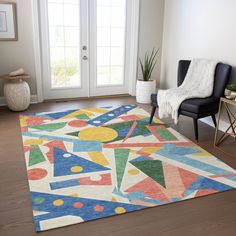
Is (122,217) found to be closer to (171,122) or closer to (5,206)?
(5,206)

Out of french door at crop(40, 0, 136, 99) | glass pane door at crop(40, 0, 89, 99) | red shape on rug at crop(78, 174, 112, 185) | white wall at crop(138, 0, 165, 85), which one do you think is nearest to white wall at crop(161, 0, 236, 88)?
white wall at crop(138, 0, 165, 85)

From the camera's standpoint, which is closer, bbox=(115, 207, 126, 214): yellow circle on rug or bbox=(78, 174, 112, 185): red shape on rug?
bbox=(115, 207, 126, 214): yellow circle on rug

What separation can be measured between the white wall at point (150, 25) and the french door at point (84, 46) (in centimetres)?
22

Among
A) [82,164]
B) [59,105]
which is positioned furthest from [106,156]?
[59,105]

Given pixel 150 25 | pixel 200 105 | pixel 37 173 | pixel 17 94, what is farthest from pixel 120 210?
pixel 150 25

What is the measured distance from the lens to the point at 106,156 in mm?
2938

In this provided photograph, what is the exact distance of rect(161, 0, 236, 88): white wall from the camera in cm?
353

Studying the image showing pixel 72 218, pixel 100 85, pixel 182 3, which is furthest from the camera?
pixel 100 85

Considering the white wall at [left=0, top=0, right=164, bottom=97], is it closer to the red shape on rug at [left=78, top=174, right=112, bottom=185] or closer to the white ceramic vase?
the white ceramic vase

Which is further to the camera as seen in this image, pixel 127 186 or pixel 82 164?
pixel 82 164

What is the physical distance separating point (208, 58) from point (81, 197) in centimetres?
271

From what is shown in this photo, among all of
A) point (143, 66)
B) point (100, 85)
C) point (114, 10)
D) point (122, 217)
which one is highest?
point (114, 10)

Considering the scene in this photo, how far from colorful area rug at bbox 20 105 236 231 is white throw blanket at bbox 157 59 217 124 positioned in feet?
1.07

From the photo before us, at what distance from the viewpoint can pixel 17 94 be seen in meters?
4.20
